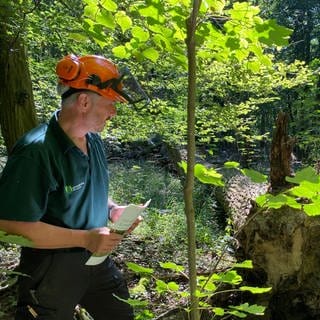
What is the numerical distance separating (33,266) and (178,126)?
4693 millimetres

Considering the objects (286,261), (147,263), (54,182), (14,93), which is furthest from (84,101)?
(147,263)

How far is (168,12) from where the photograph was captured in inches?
59.2

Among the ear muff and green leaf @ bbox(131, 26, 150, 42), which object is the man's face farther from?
green leaf @ bbox(131, 26, 150, 42)

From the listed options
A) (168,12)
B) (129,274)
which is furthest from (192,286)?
(129,274)

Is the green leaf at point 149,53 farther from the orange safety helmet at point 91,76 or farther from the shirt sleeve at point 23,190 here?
the shirt sleeve at point 23,190

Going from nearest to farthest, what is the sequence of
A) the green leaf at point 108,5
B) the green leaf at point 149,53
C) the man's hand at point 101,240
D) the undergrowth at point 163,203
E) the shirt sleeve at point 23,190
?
the green leaf at point 108,5 < the green leaf at point 149,53 < the shirt sleeve at point 23,190 < the man's hand at point 101,240 < the undergrowth at point 163,203

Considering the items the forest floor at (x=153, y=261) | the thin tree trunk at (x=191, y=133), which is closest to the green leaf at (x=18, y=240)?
the thin tree trunk at (x=191, y=133)

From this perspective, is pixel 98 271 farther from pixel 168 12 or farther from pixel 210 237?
pixel 210 237

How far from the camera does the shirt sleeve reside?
79.1 inches

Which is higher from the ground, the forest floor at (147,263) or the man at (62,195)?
Answer: the man at (62,195)

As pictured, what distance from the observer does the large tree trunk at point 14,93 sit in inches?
164

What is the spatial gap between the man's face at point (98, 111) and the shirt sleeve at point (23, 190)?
369 mm

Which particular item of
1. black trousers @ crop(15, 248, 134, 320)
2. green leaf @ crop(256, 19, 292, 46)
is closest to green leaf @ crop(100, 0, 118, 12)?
green leaf @ crop(256, 19, 292, 46)

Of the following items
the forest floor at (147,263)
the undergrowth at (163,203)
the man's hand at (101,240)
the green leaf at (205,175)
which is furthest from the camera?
the undergrowth at (163,203)
